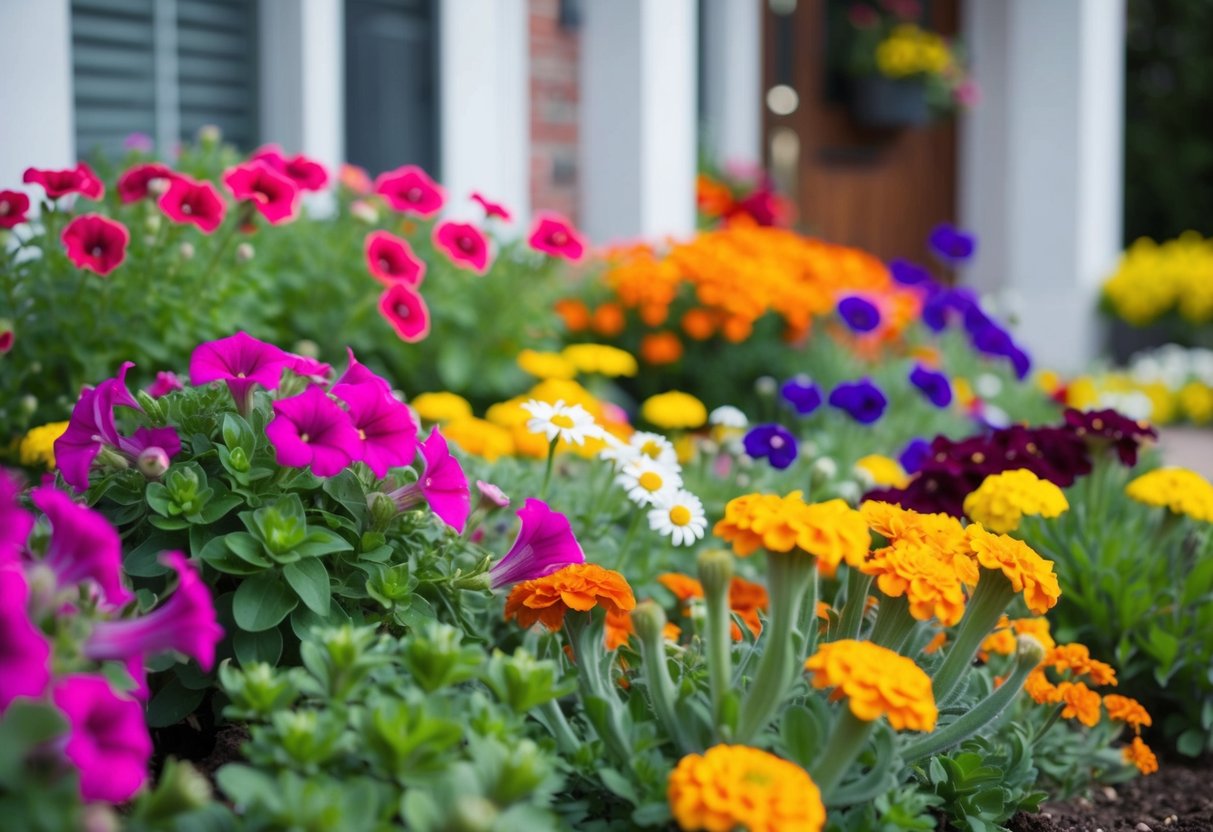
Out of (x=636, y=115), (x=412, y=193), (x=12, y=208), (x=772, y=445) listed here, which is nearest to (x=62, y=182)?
(x=12, y=208)

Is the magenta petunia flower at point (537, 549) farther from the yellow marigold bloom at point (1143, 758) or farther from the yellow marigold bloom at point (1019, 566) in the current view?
the yellow marigold bloom at point (1143, 758)

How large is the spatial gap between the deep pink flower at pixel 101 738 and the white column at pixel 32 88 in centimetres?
213

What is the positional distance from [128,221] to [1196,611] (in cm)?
217

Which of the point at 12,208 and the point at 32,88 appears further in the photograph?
the point at 32,88

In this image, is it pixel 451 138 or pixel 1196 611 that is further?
pixel 451 138

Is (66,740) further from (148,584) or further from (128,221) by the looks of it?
(128,221)

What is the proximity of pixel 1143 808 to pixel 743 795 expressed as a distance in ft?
3.95

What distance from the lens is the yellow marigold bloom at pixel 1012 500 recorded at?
1.79m

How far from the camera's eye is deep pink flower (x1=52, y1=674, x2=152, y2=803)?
101cm

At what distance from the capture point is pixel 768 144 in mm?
6469

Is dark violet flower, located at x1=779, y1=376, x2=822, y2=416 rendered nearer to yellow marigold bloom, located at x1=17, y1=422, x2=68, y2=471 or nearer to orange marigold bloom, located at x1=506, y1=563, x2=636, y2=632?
orange marigold bloom, located at x1=506, y1=563, x2=636, y2=632

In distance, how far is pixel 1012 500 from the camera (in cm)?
179

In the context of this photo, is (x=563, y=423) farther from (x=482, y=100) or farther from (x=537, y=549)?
(x=482, y=100)

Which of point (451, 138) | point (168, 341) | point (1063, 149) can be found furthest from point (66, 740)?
point (1063, 149)
